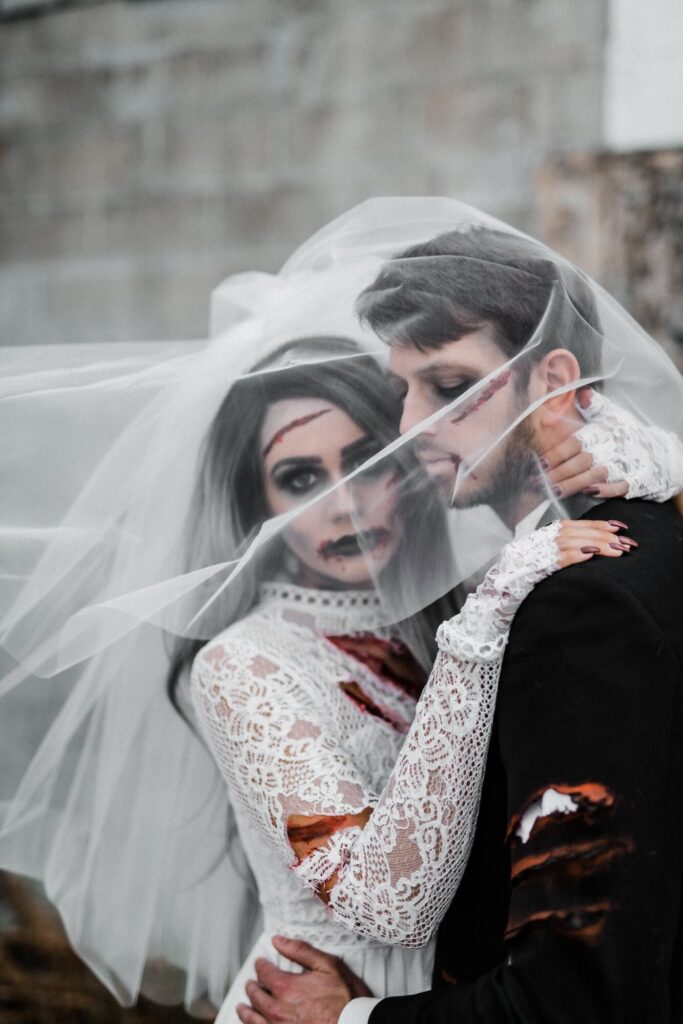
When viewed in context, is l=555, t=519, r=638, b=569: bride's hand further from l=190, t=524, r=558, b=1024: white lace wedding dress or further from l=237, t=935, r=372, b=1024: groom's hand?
l=237, t=935, r=372, b=1024: groom's hand

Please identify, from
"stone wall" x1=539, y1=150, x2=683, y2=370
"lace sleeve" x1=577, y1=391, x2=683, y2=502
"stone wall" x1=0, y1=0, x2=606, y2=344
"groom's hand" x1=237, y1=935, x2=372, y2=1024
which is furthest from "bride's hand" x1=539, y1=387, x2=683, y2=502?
"stone wall" x1=0, y1=0, x2=606, y2=344

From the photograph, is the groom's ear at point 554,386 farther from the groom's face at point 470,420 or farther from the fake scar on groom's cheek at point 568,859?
the fake scar on groom's cheek at point 568,859

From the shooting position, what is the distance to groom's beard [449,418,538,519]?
1.32 meters

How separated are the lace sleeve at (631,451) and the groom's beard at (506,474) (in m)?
0.07

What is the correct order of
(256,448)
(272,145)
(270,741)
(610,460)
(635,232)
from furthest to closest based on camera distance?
(272,145) < (635,232) < (256,448) < (270,741) < (610,460)

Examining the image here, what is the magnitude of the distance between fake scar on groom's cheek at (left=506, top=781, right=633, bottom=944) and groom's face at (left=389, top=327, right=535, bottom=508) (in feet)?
1.37

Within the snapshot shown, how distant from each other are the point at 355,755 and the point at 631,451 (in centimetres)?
61

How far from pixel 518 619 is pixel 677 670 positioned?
18 centimetres

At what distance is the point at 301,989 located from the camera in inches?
58.6

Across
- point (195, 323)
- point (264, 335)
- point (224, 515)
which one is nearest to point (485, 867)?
point (224, 515)

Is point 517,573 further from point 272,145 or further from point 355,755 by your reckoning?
point 272,145

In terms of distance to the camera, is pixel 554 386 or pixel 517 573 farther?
pixel 554 386

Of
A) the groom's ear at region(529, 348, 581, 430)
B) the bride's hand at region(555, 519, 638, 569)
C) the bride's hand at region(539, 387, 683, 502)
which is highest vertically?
the groom's ear at region(529, 348, 581, 430)

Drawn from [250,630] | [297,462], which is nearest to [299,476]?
[297,462]
